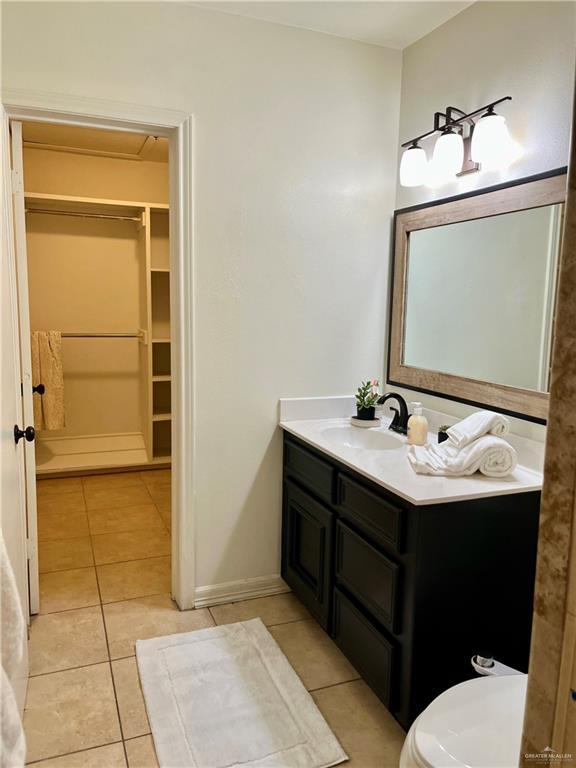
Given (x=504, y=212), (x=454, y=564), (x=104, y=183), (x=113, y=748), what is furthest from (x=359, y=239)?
(x=104, y=183)

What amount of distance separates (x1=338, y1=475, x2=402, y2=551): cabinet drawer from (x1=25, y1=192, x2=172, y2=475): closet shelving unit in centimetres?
244

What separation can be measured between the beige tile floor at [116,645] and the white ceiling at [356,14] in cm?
259

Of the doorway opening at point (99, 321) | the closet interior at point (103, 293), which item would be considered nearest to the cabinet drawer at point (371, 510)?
the doorway opening at point (99, 321)

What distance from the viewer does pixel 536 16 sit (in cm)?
196

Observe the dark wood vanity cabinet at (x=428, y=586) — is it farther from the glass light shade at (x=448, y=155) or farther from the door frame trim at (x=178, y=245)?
the glass light shade at (x=448, y=155)

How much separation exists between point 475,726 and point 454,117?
2.18m

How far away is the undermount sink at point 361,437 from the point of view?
2525mm

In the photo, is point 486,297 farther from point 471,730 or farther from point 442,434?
point 471,730

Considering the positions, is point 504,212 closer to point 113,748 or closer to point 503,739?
point 503,739

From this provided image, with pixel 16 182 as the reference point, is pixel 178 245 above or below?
below

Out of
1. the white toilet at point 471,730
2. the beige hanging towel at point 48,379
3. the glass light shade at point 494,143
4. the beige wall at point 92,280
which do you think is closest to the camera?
the white toilet at point 471,730

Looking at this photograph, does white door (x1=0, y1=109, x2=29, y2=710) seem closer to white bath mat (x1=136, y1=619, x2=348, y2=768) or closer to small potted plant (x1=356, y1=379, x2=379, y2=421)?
white bath mat (x1=136, y1=619, x2=348, y2=768)

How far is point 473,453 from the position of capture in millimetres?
1916

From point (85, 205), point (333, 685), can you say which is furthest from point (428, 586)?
point (85, 205)
